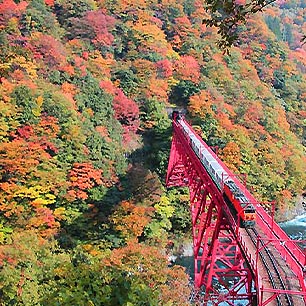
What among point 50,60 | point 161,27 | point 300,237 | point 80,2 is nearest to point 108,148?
point 50,60

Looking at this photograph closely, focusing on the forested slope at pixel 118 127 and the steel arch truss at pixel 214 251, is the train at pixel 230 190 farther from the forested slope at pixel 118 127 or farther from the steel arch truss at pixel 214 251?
the forested slope at pixel 118 127

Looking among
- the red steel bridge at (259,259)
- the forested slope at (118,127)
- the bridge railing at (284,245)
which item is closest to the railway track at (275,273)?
the red steel bridge at (259,259)

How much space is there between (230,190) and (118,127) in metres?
18.2

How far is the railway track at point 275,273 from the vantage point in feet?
28.5

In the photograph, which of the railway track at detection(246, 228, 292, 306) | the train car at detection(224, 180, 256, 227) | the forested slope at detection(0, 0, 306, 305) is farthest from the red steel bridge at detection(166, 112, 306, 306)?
the forested slope at detection(0, 0, 306, 305)

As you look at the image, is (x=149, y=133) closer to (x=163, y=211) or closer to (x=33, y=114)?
(x=163, y=211)

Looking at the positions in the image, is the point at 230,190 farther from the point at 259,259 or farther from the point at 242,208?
the point at 259,259

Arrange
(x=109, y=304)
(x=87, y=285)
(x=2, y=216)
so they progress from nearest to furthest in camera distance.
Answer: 1. (x=109, y=304)
2. (x=87, y=285)
3. (x=2, y=216)

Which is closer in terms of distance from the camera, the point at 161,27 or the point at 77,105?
the point at 77,105

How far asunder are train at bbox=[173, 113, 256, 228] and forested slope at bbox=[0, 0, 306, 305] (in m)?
3.10

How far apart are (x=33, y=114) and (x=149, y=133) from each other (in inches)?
400

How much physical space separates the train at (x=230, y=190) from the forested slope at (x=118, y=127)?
3097 mm

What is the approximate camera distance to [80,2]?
36125 millimetres

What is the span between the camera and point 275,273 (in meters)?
9.90
